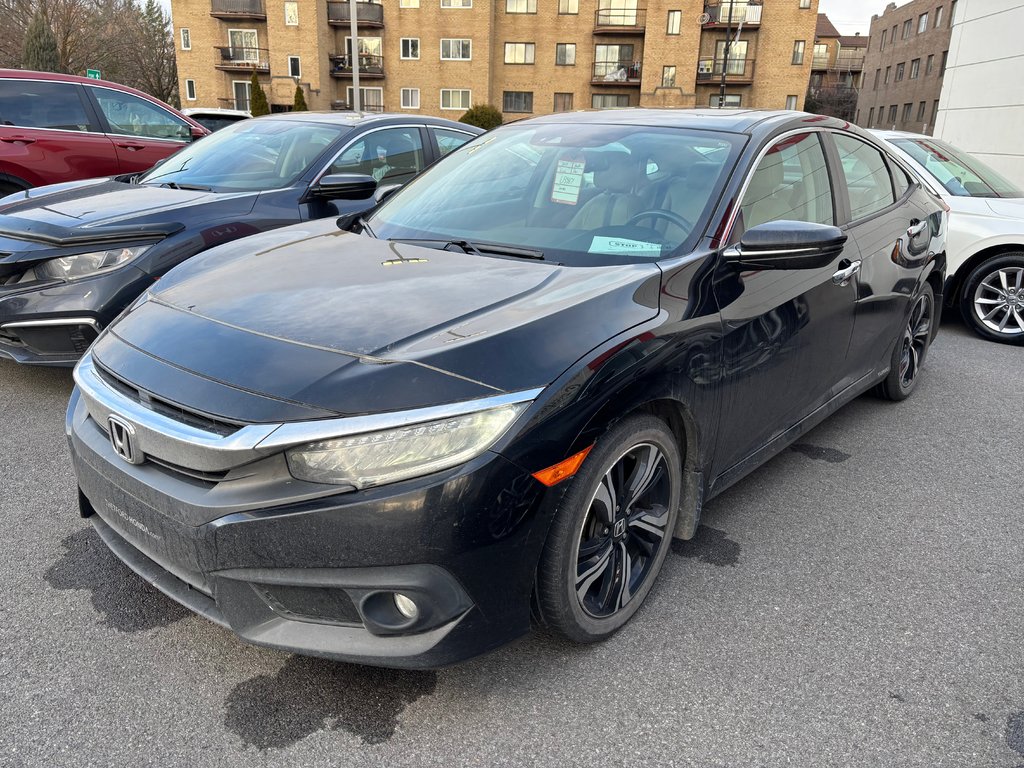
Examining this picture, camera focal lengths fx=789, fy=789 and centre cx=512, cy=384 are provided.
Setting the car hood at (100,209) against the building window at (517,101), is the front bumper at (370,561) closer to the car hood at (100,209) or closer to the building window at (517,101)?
the car hood at (100,209)

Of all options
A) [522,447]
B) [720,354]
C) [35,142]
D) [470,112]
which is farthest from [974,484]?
[470,112]

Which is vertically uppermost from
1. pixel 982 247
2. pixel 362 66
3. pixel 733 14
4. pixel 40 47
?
pixel 733 14

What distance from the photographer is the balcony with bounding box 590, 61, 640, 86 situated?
46.5 metres

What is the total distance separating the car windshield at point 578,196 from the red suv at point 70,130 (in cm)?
510

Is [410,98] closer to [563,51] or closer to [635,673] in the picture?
[563,51]

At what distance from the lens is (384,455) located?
1.90 metres

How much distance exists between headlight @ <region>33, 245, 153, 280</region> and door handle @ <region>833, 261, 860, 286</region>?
11.5 ft

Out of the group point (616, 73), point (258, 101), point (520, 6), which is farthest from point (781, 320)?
point (520, 6)

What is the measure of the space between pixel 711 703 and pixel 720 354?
111 cm

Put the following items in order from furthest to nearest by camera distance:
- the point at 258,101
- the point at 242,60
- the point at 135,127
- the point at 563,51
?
the point at 242,60 → the point at 563,51 → the point at 258,101 → the point at 135,127

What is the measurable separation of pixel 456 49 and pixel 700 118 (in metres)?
46.5

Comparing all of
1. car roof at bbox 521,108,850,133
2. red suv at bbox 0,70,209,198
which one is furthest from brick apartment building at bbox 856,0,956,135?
car roof at bbox 521,108,850,133

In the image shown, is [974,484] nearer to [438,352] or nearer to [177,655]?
[438,352]

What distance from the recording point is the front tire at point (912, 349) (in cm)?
457
